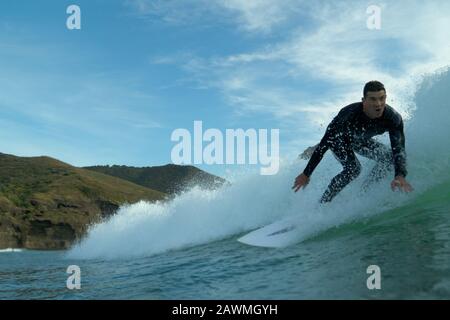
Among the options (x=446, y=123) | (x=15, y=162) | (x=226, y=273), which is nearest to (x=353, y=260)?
(x=226, y=273)

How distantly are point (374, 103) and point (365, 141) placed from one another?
1258 mm

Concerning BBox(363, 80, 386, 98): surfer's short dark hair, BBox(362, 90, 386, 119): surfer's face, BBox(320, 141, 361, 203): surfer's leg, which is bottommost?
BBox(320, 141, 361, 203): surfer's leg

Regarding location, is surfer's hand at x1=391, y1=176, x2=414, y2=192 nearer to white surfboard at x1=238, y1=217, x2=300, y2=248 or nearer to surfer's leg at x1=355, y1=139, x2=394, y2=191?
surfer's leg at x1=355, y1=139, x2=394, y2=191

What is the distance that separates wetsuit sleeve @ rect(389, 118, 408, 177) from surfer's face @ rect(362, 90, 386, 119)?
396 millimetres

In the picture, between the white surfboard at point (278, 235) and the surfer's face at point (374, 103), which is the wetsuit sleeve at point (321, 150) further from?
the white surfboard at point (278, 235)

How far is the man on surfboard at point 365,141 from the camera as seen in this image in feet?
24.1

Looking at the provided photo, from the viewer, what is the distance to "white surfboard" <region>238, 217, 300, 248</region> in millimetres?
8445

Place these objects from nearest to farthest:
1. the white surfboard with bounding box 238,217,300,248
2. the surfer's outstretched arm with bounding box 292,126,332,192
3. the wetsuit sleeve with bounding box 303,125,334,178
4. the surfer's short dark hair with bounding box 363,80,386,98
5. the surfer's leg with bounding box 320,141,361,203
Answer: the surfer's short dark hair with bounding box 363,80,386,98, the surfer's outstretched arm with bounding box 292,126,332,192, the wetsuit sleeve with bounding box 303,125,334,178, the white surfboard with bounding box 238,217,300,248, the surfer's leg with bounding box 320,141,361,203

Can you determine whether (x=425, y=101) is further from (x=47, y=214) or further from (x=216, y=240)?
(x=47, y=214)

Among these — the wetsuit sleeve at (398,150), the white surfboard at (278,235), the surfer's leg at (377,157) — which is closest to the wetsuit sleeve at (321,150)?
the surfer's leg at (377,157)

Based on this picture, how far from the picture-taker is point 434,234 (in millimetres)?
6672

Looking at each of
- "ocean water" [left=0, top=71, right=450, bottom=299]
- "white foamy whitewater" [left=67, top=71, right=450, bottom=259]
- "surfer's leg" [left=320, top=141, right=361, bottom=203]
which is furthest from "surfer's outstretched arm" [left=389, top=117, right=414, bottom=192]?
"white foamy whitewater" [left=67, top=71, right=450, bottom=259]

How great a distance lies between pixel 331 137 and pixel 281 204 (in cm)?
477

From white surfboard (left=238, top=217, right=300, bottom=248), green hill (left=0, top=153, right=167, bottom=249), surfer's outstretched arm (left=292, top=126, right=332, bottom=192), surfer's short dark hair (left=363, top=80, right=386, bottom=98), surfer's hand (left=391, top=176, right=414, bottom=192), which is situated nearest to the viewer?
surfer's hand (left=391, top=176, right=414, bottom=192)
